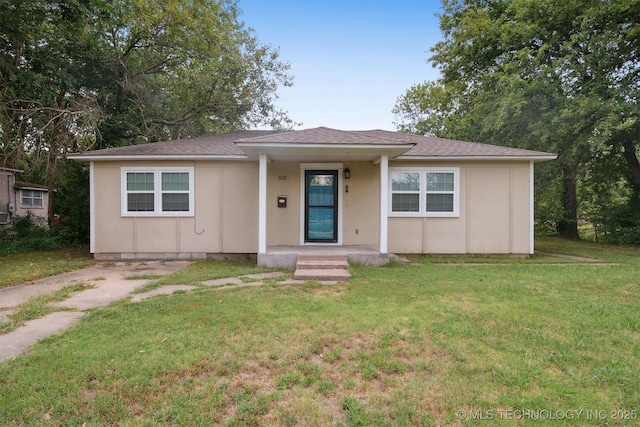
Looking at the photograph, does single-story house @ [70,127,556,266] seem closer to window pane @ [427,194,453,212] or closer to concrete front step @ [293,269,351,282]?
window pane @ [427,194,453,212]

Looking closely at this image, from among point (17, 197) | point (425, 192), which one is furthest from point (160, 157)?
point (17, 197)

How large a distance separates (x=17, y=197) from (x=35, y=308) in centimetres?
1961

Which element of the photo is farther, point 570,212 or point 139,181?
point 570,212

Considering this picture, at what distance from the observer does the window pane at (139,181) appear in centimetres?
836

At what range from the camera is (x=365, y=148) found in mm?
6934

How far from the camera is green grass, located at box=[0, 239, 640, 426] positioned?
2.22m

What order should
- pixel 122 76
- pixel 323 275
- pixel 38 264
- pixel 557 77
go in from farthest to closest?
pixel 122 76, pixel 557 77, pixel 38 264, pixel 323 275

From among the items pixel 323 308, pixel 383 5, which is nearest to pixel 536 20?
pixel 383 5

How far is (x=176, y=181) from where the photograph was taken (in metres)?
8.40

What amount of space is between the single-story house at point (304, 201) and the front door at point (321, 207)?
26 mm

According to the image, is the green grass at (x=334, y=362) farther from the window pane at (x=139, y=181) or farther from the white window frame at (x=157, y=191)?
the window pane at (x=139, y=181)

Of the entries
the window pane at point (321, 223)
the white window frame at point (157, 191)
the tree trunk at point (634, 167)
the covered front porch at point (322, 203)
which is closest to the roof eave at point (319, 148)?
the covered front porch at point (322, 203)

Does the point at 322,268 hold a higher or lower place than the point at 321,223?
lower

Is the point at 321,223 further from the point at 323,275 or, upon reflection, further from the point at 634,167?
the point at 634,167
